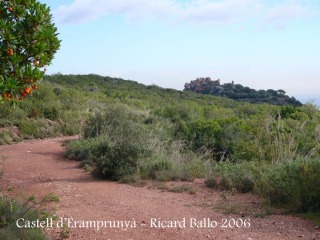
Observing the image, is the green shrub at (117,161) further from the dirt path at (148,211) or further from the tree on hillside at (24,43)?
the tree on hillside at (24,43)

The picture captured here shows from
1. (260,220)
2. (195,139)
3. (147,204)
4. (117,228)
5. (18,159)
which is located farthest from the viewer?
(195,139)

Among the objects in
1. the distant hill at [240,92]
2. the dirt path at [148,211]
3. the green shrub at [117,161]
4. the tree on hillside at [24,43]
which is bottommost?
the dirt path at [148,211]

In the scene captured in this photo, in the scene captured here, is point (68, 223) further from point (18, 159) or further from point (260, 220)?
point (18, 159)

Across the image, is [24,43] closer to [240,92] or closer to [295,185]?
[295,185]

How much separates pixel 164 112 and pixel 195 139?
6067 millimetres

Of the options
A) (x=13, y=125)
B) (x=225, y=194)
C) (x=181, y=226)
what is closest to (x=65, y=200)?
(x=181, y=226)

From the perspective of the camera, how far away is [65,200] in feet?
26.3

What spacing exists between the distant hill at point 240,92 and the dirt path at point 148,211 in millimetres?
36508

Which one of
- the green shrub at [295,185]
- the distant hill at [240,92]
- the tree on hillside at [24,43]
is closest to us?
the tree on hillside at [24,43]

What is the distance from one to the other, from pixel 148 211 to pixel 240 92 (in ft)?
178

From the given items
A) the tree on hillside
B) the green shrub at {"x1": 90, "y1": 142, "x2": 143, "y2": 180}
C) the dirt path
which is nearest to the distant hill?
the green shrub at {"x1": 90, "y1": 142, "x2": 143, "y2": 180}

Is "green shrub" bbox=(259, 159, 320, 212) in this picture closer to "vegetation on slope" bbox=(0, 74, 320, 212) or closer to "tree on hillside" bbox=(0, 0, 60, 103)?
"vegetation on slope" bbox=(0, 74, 320, 212)

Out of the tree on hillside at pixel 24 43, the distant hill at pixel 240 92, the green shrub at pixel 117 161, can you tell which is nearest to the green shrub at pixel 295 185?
the green shrub at pixel 117 161

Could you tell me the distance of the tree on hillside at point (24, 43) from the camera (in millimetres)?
5211
